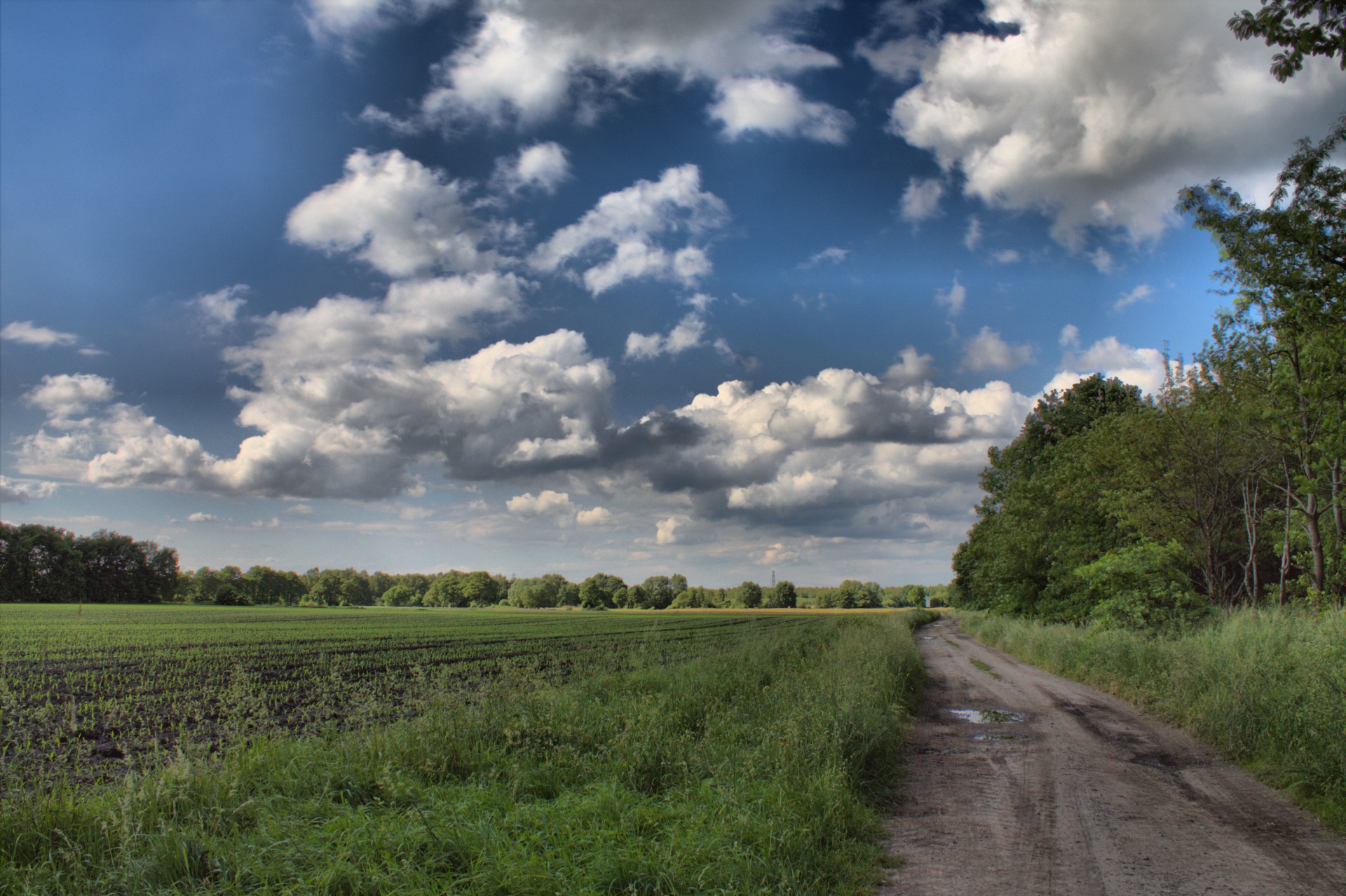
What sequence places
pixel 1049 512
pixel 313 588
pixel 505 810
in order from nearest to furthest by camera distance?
pixel 505 810 → pixel 1049 512 → pixel 313 588

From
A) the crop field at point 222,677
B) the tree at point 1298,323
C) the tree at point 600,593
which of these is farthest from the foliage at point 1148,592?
the tree at point 600,593

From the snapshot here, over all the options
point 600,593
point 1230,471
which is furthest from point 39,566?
point 1230,471

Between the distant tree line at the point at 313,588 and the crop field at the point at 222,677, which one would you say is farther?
the distant tree line at the point at 313,588

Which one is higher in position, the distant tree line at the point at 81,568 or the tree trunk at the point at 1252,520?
the tree trunk at the point at 1252,520

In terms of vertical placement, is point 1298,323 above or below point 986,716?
above

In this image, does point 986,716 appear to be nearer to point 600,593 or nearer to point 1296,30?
point 1296,30

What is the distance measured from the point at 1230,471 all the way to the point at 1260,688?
13.3 metres

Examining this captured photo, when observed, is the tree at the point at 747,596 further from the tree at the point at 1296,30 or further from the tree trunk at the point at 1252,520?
the tree at the point at 1296,30

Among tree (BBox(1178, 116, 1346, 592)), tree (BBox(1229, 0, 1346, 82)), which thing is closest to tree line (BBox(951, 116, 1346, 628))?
tree (BBox(1178, 116, 1346, 592))

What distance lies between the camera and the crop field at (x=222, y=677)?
431 inches

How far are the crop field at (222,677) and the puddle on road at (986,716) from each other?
767 cm

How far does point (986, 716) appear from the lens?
13.1 meters

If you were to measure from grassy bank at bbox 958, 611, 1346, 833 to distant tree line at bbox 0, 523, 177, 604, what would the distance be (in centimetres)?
13237

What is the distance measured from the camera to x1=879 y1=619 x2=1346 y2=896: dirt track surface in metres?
5.50
